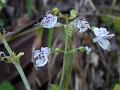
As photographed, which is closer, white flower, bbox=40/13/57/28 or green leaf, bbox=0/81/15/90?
white flower, bbox=40/13/57/28

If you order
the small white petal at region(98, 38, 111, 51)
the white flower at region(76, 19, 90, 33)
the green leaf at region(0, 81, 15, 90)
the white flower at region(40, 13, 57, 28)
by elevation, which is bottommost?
the green leaf at region(0, 81, 15, 90)

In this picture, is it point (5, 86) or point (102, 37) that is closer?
point (102, 37)

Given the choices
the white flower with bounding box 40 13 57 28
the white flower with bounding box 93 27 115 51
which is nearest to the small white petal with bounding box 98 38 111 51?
the white flower with bounding box 93 27 115 51

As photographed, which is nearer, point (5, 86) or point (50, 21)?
point (50, 21)

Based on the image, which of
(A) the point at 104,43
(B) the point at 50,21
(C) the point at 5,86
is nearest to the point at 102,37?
(A) the point at 104,43

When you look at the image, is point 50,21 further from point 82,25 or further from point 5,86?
point 5,86

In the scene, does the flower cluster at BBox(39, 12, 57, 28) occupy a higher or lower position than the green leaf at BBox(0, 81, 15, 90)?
higher

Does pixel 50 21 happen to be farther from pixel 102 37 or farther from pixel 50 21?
pixel 102 37

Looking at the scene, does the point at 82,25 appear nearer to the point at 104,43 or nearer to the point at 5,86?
the point at 104,43

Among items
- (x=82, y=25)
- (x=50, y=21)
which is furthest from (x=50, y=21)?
(x=82, y=25)

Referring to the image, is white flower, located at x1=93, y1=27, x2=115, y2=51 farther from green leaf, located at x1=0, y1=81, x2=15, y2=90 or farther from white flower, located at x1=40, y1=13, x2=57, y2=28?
green leaf, located at x1=0, y1=81, x2=15, y2=90

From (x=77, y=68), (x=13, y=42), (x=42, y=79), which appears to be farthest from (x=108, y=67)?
(x=13, y=42)

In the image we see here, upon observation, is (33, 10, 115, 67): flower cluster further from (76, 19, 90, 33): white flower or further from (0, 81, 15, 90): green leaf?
(0, 81, 15, 90): green leaf

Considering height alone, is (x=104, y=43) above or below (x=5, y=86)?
above
